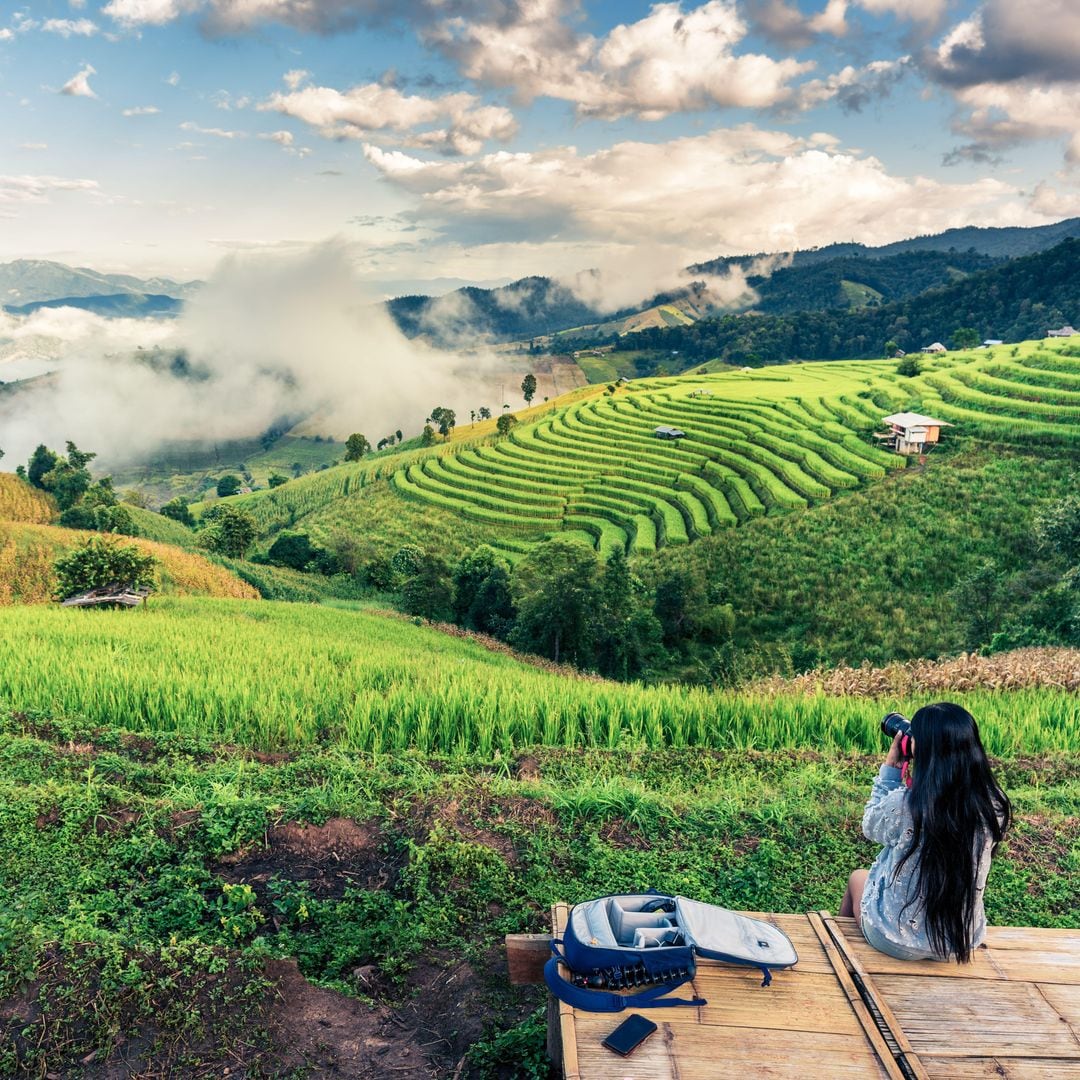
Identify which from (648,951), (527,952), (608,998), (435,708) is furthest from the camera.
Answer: (435,708)

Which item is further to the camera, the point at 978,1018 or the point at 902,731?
the point at 902,731

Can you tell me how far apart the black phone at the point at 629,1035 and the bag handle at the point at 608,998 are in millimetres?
60

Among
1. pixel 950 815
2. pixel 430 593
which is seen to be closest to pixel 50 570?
pixel 430 593

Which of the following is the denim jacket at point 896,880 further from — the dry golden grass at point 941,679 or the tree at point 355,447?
the tree at point 355,447

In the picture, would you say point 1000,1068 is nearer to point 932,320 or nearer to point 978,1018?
point 978,1018

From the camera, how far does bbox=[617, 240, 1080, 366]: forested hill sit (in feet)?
277

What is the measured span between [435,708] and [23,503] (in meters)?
41.6

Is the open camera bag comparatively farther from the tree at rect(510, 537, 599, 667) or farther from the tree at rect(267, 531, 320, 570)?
the tree at rect(267, 531, 320, 570)

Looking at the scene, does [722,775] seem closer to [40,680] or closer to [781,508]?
[40,680]

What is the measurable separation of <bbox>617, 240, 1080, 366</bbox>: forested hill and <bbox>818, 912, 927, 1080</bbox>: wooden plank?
93.9m

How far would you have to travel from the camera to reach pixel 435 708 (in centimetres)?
754

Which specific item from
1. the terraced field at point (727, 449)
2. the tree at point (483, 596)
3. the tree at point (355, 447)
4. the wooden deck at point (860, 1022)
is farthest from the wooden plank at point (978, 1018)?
the tree at point (355, 447)

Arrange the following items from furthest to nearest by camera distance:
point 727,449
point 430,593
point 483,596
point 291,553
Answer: point 727,449 → point 291,553 → point 483,596 → point 430,593

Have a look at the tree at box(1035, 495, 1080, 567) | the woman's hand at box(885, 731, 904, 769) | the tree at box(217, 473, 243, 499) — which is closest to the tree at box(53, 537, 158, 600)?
the woman's hand at box(885, 731, 904, 769)
